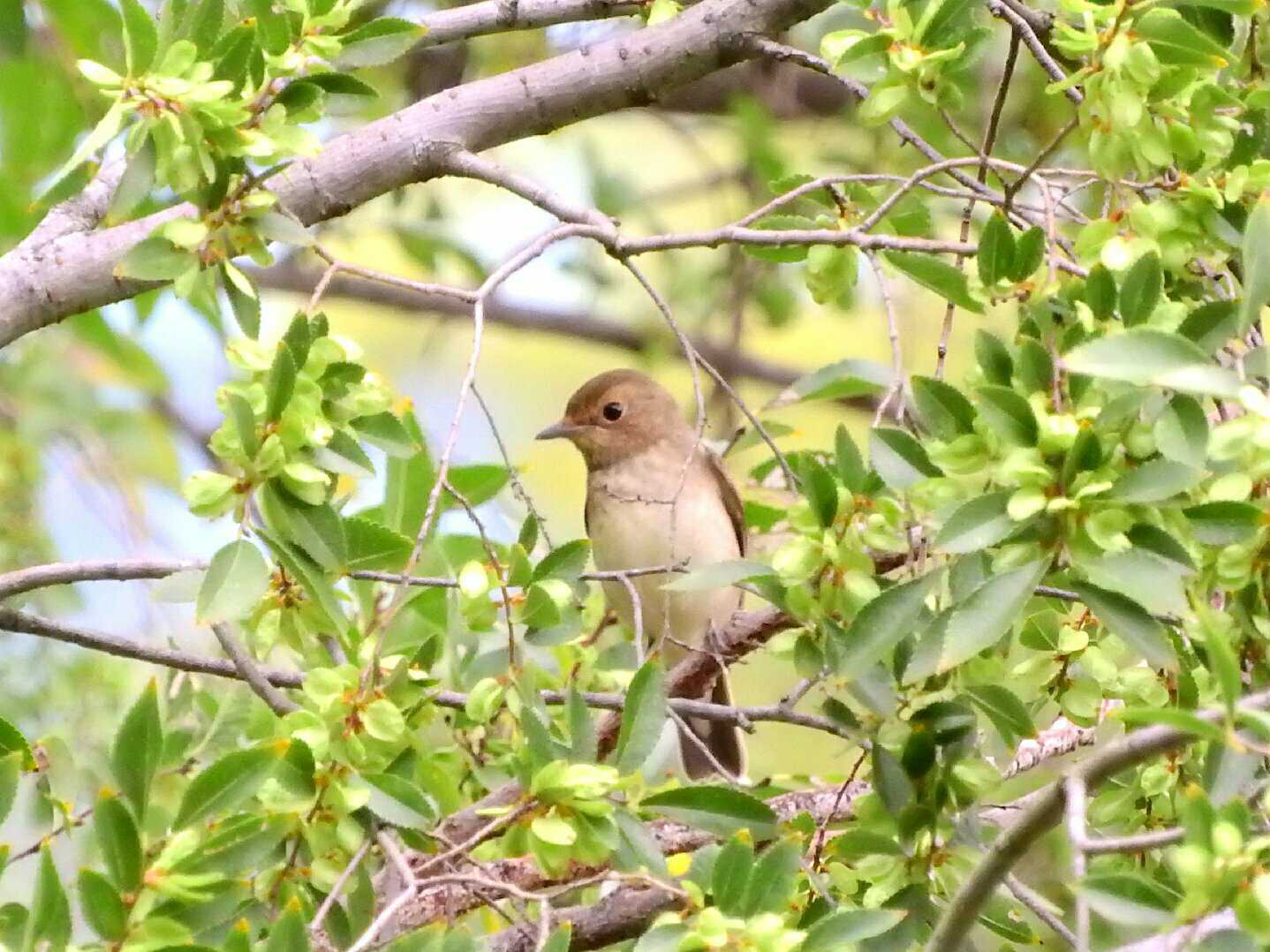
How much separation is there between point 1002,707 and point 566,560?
0.73 meters

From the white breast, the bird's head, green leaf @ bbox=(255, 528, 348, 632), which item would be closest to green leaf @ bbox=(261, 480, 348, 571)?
green leaf @ bbox=(255, 528, 348, 632)

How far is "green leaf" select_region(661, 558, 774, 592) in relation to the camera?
9.14ft

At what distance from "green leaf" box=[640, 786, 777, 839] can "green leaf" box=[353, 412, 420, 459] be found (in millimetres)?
634

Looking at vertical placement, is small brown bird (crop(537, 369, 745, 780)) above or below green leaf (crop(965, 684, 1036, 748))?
below

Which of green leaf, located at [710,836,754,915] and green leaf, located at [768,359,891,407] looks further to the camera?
green leaf, located at [768,359,891,407]

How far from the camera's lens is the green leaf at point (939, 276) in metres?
2.98

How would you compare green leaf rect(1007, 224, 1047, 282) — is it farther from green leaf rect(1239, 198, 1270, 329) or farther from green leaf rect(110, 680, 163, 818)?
green leaf rect(110, 680, 163, 818)

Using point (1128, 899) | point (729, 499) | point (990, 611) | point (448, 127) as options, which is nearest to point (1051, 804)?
point (1128, 899)

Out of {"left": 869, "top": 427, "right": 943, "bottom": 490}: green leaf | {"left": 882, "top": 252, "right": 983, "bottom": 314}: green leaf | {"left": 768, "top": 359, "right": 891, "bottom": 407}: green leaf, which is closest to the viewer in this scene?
{"left": 869, "top": 427, "right": 943, "bottom": 490}: green leaf

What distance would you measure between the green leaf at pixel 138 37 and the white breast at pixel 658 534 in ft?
9.23

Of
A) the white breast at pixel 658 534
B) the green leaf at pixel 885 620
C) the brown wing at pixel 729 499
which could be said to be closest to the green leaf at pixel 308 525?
the green leaf at pixel 885 620

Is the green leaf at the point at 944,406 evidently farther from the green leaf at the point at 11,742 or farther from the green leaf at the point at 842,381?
the green leaf at the point at 11,742

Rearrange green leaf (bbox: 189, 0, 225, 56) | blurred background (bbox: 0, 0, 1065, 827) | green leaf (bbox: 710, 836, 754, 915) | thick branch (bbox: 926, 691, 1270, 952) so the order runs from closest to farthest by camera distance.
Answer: thick branch (bbox: 926, 691, 1270, 952) < green leaf (bbox: 710, 836, 754, 915) < green leaf (bbox: 189, 0, 225, 56) < blurred background (bbox: 0, 0, 1065, 827)

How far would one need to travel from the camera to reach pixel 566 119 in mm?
3873
